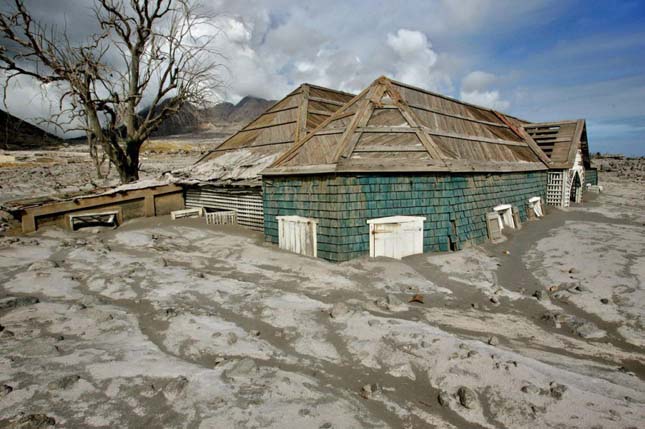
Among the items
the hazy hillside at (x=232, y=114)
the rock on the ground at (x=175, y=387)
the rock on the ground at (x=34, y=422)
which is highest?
the hazy hillside at (x=232, y=114)

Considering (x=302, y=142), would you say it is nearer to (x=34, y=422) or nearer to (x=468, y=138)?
(x=468, y=138)

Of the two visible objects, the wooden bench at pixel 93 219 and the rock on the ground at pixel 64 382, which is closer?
the rock on the ground at pixel 64 382

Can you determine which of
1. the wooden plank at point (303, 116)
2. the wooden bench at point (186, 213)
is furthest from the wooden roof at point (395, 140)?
the wooden bench at point (186, 213)

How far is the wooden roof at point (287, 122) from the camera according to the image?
1455 cm

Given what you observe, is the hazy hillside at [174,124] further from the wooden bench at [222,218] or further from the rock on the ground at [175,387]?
the rock on the ground at [175,387]

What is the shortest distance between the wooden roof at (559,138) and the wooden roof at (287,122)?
1203cm

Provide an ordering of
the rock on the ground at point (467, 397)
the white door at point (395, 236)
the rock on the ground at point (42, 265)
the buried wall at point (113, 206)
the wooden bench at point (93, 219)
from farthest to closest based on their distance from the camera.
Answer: the wooden bench at point (93, 219), the buried wall at point (113, 206), the white door at point (395, 236), the rock on the ground at point (42, 265), the rock on the ground at point (467, 397)

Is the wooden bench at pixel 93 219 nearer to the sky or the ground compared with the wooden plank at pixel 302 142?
nearer to the ground

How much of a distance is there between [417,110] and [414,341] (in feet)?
31.6

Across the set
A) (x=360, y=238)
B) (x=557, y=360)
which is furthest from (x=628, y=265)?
(x=360, y=238)

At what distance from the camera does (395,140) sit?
433 inches

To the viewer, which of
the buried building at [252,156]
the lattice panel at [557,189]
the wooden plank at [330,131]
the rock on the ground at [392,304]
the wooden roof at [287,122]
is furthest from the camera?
the lattice panel at [557,189]

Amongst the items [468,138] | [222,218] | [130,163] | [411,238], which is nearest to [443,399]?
[411,238]

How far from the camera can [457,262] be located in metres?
9.78
